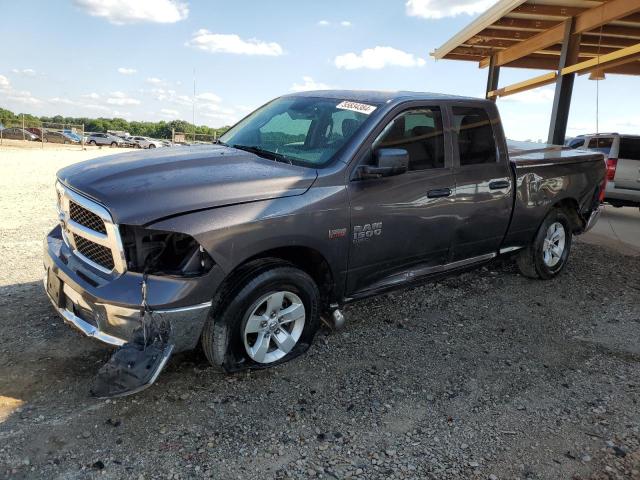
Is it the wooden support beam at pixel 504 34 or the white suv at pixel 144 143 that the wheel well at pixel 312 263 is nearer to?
the wooden support beam at pixel 504 34

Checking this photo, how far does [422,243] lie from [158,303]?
2194 millimetres

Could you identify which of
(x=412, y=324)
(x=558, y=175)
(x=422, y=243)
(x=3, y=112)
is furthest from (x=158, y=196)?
(x=3, y=112)

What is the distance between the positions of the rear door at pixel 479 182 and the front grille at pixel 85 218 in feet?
9.14

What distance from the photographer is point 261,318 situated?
10.7 feet

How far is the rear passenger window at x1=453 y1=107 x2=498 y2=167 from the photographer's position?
4391 millimetres

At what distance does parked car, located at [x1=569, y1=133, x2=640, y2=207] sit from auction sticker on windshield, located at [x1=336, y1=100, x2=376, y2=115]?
828cm

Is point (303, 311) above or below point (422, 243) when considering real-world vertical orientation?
below

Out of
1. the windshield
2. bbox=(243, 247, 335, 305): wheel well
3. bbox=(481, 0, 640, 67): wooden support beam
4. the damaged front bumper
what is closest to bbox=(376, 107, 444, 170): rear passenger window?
the windshield

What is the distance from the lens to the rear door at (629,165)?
10.1 metres

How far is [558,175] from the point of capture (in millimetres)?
5441

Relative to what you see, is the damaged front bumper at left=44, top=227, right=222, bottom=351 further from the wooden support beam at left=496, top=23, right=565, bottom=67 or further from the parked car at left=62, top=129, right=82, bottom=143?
the parked car at left=62, top=129, right=82, bottom=143

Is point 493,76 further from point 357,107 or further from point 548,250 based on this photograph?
point 357,107

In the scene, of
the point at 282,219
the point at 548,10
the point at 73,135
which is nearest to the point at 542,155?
the point at 282,219

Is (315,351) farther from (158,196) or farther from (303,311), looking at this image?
(158,196)
